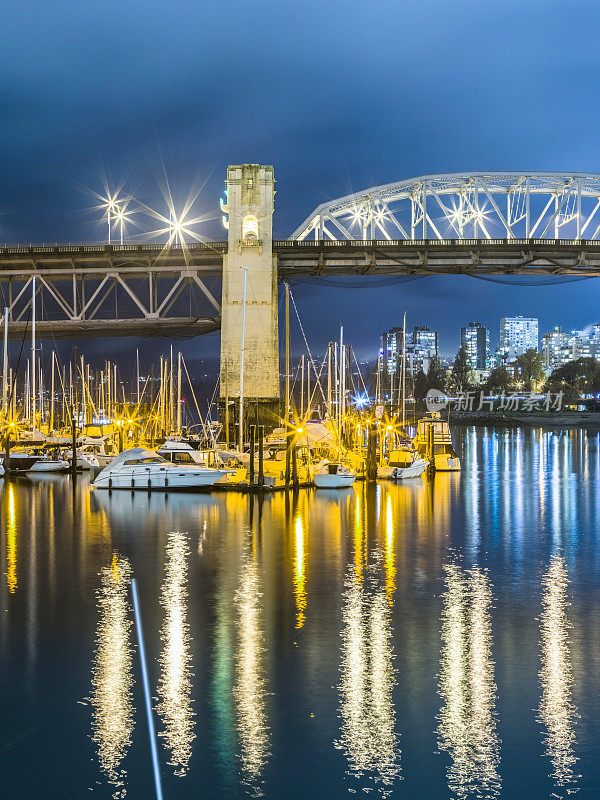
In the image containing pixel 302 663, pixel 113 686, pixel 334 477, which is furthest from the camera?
pixel 334 477

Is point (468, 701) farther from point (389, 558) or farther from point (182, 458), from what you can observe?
point (182, 458)

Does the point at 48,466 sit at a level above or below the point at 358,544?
above

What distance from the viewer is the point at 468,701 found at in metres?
16.4

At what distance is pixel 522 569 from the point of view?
29.8 m

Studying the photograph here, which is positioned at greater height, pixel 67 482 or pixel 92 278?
pixel 92 278

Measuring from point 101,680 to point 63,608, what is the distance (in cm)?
632

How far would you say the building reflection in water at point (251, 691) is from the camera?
14.3 metres

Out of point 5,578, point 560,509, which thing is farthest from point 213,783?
point 560,509

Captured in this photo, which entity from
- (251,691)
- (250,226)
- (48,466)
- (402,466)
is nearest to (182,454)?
(48,466)

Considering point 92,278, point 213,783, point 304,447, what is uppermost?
point 92,278

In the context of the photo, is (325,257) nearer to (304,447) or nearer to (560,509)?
(304,447)

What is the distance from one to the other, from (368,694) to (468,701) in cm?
167

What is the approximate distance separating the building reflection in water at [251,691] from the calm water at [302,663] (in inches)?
1.6

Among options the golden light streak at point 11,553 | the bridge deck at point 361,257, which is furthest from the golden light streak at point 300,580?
the bridge deck at point 361,257
